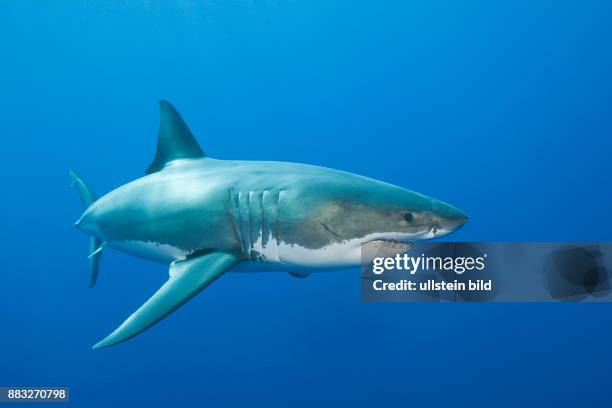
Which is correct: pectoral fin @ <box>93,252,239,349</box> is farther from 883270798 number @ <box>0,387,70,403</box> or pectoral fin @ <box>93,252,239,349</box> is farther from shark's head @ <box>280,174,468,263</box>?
883270798 number @ <box>0,387,70,403</box>

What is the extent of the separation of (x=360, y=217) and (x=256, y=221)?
70cm

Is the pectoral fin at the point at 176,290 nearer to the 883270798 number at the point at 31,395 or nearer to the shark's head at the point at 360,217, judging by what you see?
the shark's head at the point at 360,217

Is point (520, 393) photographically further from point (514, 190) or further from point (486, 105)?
point (486, 105)

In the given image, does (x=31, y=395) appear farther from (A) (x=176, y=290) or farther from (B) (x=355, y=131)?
(B) (x=355, y=131)

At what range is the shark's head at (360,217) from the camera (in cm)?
261

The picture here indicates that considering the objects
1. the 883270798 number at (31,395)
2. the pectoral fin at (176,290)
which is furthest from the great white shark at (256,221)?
the 883270798 number at (31,395)

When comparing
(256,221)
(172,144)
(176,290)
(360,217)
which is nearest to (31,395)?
(172,144)

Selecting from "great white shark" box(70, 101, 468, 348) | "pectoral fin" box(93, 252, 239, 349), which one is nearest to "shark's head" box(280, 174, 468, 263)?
"great white shark" box(70, 101, 468, 348)

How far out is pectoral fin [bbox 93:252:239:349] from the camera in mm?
2363

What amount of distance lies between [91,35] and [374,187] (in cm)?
2774

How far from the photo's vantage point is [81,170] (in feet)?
78.1

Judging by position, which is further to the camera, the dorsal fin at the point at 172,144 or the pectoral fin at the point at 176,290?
the dorsal fin at the point at 172,144

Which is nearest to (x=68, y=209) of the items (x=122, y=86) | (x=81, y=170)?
(x=81, y=170)

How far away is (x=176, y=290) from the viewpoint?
8.66ft
